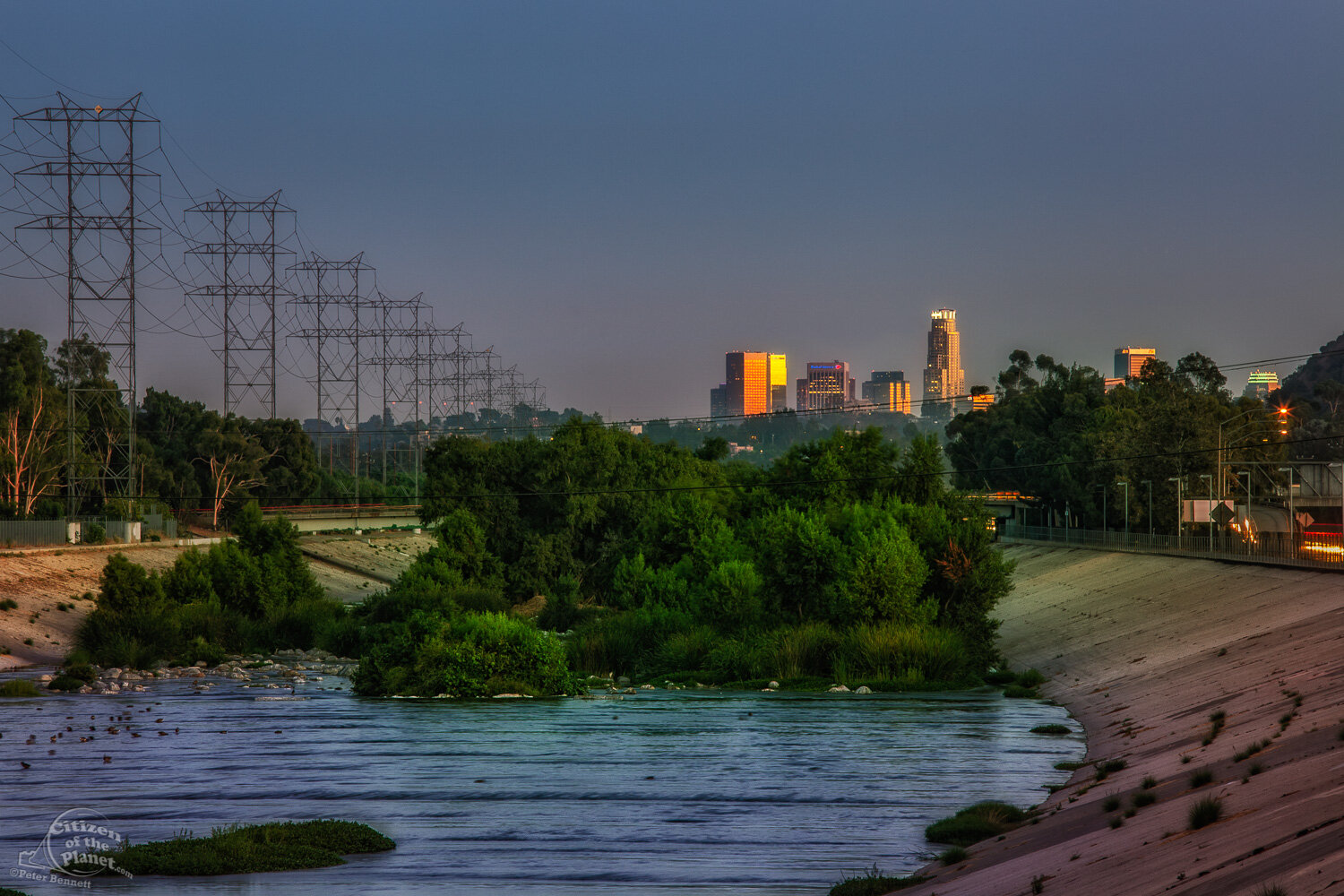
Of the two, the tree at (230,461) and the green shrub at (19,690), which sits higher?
the tree at (230,461)

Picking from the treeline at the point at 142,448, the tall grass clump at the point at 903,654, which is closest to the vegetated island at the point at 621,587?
the tall grass clump at the point at 903,654

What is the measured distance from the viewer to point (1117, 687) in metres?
50.3

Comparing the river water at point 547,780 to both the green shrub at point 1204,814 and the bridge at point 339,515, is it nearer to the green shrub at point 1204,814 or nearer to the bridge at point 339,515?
the green shrub at point 1204,814

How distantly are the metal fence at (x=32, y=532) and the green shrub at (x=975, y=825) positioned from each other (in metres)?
76.6

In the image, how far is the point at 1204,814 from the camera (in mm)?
18719

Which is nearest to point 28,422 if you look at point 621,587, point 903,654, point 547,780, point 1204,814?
point 621,587

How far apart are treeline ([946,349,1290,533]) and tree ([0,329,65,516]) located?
8810 centimetres

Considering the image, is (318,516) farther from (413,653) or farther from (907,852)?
(907,852)

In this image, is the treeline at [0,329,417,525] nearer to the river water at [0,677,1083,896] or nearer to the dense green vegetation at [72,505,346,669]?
the dense green vegetation at [72,505,346,669]

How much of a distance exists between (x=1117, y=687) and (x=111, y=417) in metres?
111

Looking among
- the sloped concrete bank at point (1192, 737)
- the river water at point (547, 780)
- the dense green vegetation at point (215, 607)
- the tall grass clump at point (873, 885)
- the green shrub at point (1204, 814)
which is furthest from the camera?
the dense green vegetation at point (215, 607)

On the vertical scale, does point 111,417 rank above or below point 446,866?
above

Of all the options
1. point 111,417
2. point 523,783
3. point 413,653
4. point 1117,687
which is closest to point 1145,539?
point 1117,687

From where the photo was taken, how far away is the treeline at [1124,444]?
109 metres
